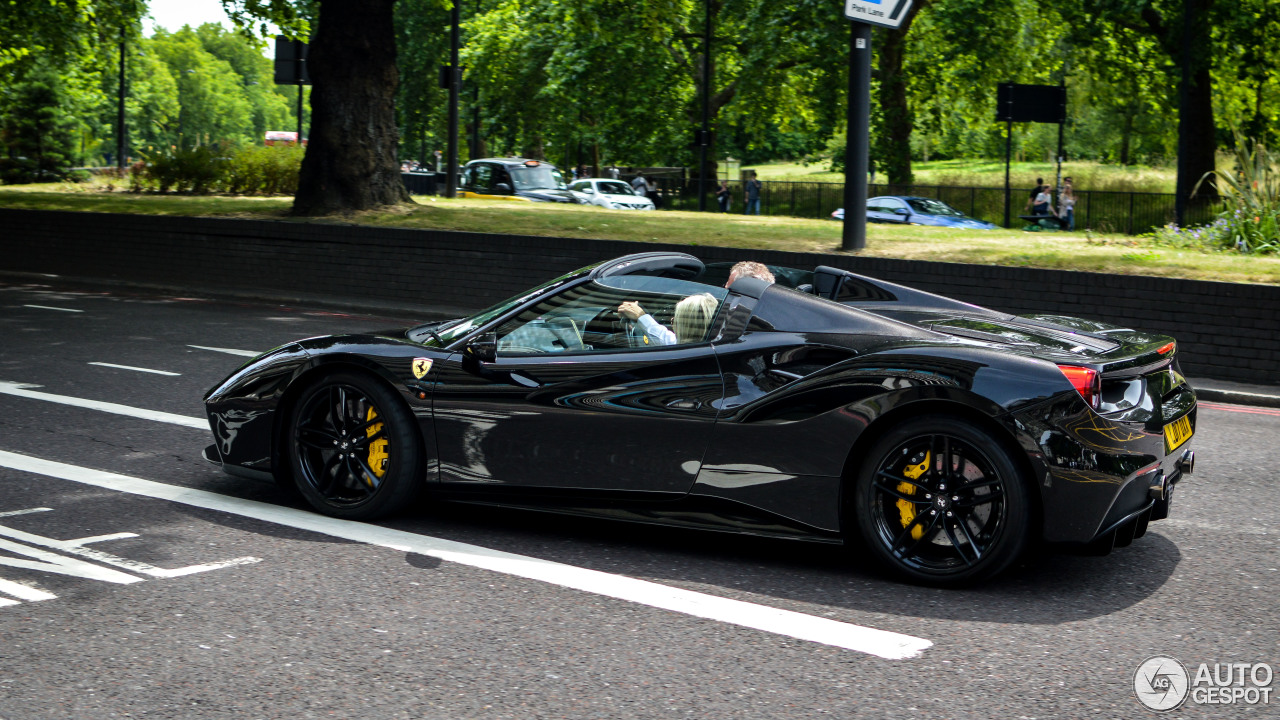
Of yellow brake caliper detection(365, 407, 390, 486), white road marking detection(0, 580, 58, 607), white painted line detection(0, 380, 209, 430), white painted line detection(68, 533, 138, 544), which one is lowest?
white road marking detection(0, 580, 58, 607)

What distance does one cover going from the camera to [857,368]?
15.3 feet

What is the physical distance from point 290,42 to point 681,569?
66.4 feet

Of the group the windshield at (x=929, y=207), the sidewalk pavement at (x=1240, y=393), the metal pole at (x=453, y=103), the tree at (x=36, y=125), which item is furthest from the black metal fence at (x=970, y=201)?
the tree at (x=36, y=125)

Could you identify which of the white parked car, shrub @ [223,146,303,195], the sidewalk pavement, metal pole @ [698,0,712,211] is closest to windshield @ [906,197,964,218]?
metal pole @ [698,0,712,211]

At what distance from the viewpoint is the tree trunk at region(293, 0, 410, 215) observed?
59.7 ft

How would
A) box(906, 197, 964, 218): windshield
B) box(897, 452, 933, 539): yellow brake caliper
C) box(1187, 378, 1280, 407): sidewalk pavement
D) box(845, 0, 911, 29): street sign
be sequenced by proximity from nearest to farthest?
box(897, 452, 933, 539): yellow brake caliper → box(1187, 378, 1280, 407): sidewalk pavement → box(845, 0, 911, 29): street sign → box(906, 197, 964, 218): windshield

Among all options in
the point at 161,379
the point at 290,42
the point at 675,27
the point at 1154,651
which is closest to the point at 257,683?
the point at 1154,651

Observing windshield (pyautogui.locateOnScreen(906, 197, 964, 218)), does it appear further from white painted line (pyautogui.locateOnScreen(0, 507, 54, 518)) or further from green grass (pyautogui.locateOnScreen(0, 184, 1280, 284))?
white painted line (pyautogui.locateOnScreen(0, 507, 54, 518))

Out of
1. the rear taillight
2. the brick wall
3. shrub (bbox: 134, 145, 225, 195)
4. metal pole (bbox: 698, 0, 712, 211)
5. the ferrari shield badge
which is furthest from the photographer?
metal pole (bbox: 698, 0, 712, 211)

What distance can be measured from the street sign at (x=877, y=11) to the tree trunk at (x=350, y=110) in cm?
820

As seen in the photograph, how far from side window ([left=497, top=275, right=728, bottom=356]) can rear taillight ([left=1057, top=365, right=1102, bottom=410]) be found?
4.59 ft

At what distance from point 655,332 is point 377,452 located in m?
1.38

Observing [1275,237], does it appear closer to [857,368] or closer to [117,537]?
[857,368]

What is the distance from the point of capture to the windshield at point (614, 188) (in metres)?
36.7
